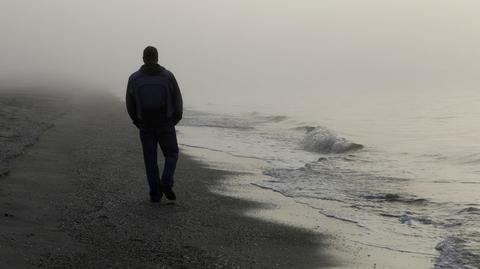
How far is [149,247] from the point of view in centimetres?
584

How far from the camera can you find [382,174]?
12.9 m

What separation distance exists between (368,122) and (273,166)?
17252 mm

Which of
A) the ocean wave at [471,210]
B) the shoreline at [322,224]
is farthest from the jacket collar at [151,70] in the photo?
the ocean wave at [471,210]

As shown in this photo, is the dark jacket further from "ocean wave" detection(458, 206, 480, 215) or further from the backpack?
"ocean wave" detection(458, 206, 480, 215)

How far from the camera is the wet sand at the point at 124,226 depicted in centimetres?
545

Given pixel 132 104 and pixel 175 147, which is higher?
pixel 132 104

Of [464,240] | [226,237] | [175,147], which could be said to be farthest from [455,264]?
[175,147]

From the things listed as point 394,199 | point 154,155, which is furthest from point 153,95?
point 394,199

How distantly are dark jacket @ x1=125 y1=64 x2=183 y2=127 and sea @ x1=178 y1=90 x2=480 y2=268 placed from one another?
2694 mm

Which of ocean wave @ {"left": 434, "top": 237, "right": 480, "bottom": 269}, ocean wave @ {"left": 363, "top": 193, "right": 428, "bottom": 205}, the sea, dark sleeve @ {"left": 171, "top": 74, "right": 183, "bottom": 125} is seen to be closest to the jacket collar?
dark sleeve @ {"left": 171, "top": 74, "right": 183, "bottom": 125}

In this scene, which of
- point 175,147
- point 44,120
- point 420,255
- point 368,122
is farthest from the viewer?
point 368,122

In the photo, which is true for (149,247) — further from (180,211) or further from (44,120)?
(44,120)

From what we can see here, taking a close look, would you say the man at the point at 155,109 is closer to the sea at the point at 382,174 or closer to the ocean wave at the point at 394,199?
the sea at the point at 382,174

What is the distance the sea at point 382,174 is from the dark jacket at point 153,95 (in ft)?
8.84
